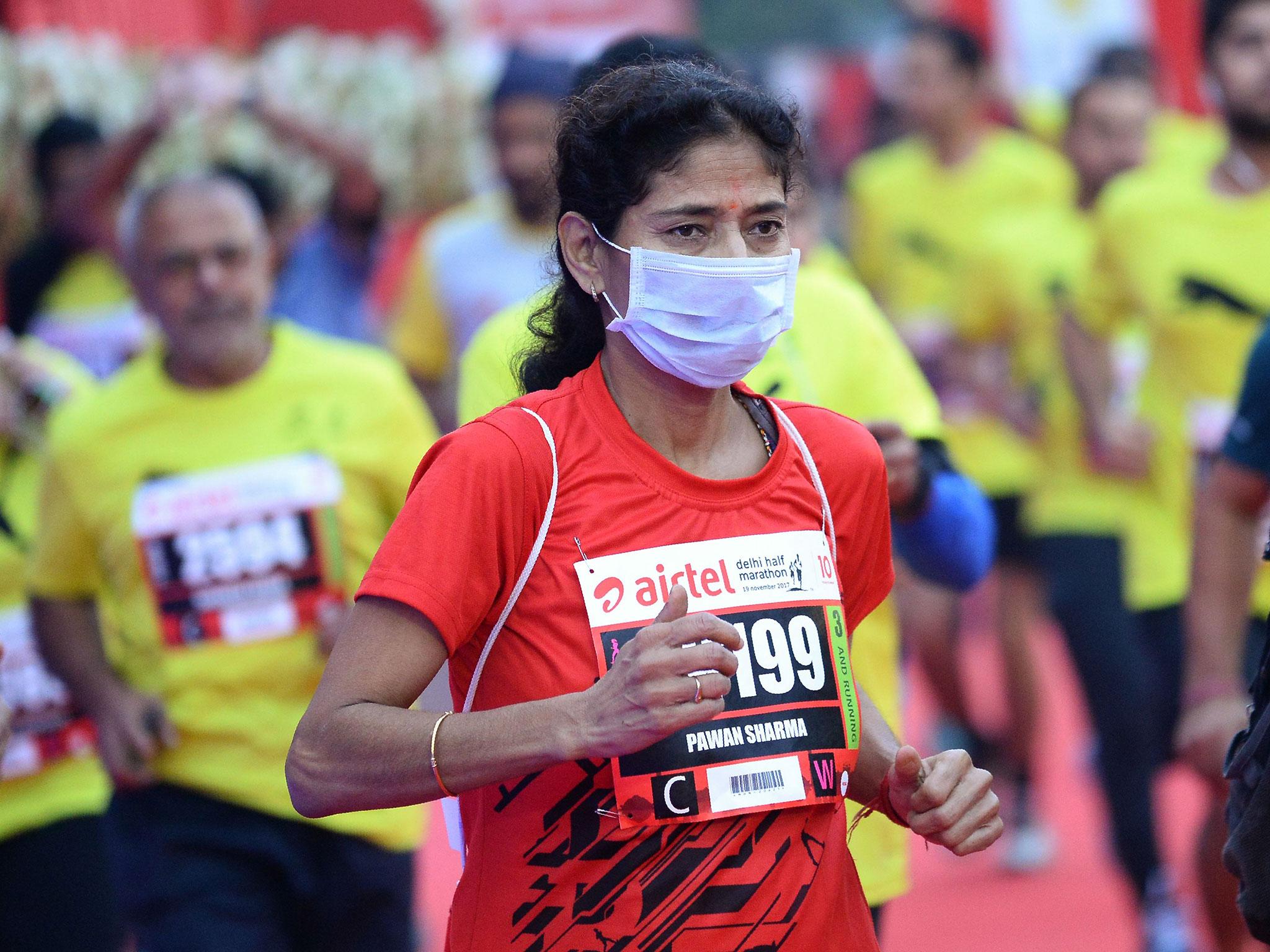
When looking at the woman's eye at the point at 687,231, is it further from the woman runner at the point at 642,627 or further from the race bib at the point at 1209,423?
the race bib at the point at 1209,423

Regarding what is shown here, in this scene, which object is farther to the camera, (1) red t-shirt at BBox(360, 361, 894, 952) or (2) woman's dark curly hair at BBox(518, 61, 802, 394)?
(2) woman's dark curly hair at BBox(518, 61, 802, 394)

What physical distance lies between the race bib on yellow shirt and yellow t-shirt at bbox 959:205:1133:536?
10.9ft

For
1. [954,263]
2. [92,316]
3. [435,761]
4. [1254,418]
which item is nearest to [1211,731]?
[1254,418]

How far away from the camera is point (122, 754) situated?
4.07m

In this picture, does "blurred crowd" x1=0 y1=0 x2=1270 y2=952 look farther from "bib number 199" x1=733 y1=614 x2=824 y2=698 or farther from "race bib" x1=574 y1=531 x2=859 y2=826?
"bib number 199" x1=733 y1=614 x2=824 y2=698

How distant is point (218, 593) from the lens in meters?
4.11

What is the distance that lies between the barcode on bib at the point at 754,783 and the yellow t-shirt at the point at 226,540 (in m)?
1.89

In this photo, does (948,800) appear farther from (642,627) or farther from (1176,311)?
(1176,311)

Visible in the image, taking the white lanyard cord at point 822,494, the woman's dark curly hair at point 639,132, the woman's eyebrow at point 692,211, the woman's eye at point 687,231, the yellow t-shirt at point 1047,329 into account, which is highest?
the woman's dark curly hair at point 639,132

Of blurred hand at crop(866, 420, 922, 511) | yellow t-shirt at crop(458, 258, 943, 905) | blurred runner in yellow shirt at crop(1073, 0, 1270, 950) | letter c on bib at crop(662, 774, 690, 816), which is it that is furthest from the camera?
blurred runner in yellow shirt at crop(1073, 0, 1270, 950)

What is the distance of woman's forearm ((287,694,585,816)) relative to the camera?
220 cm

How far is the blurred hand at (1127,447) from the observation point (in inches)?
228

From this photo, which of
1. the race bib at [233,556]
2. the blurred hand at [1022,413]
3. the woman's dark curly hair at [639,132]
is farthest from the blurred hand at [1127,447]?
the woman's dark curly hair at [639,132]

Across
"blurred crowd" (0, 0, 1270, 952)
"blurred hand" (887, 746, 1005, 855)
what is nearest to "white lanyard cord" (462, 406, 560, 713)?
"blurred crowd" (0, 0, 1270, 952)
